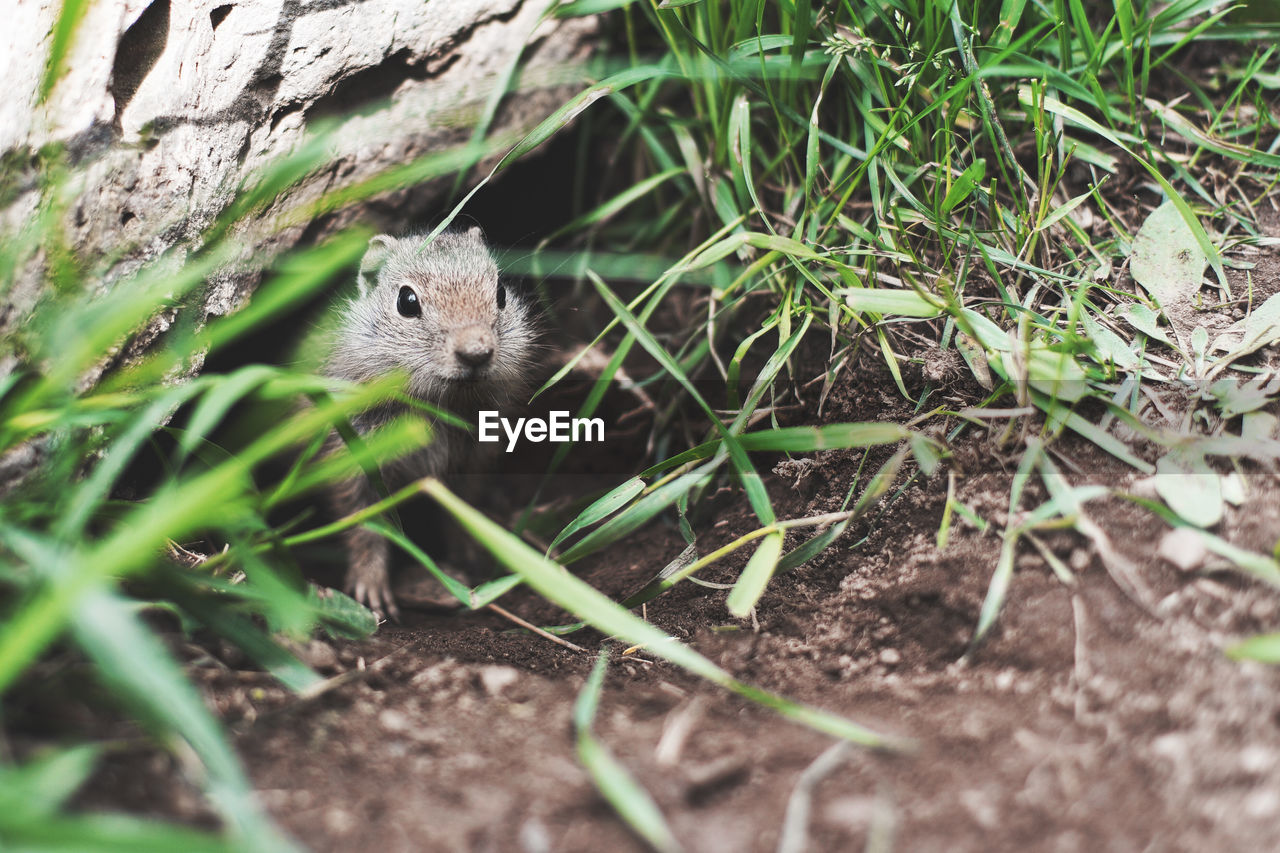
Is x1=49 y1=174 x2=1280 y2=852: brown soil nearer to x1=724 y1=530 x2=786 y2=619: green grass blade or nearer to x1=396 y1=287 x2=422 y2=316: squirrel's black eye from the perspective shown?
x1=724 y1=530 x2=786 y2=619: green grass blade

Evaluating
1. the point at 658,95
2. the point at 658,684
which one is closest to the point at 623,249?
the point at 658,95

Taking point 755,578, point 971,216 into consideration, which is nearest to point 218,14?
point 755,578

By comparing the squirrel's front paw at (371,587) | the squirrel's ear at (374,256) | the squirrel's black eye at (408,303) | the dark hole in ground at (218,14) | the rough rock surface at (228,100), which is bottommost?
the squirrel's front paw at (371,587)

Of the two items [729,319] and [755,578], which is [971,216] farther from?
[755,578]

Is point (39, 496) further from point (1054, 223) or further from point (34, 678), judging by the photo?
point (1054, 223)

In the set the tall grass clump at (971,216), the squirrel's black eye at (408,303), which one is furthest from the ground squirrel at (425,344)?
the tall grass clump at (971,216)

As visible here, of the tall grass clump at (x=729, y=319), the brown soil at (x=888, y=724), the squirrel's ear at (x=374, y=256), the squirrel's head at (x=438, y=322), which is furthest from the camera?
the squirrel's ear at (x=374, y=256)

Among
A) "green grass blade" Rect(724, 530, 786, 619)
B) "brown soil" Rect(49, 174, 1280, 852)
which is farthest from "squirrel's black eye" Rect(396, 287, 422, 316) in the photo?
"green grass blade" Rect(724, 530, 786, 619)

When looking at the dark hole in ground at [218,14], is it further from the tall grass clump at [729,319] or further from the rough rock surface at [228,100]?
the tall grass clump at [729,319]
